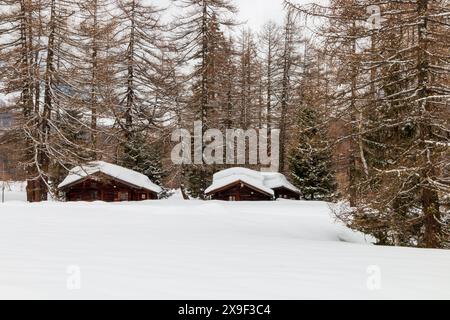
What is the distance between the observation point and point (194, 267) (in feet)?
14.2

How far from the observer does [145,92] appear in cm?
2666

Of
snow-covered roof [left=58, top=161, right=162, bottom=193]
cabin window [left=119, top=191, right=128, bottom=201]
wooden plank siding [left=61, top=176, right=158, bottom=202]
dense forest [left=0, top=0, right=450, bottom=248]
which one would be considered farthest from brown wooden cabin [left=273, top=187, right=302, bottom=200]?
cabin window [left=119, top=191, right=128, bottom=201]

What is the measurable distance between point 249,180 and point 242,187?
914 millimetres

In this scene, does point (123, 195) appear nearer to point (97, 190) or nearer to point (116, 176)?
point (97, 190)

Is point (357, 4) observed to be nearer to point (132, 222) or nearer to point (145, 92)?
point (132, 222)

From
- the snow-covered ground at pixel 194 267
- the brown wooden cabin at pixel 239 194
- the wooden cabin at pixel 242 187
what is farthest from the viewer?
the brown wooden cabin at pixel 239 194

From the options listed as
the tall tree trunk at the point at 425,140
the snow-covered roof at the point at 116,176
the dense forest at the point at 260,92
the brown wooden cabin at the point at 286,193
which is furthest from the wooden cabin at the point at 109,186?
the tall tree trunk at the point at 425,140

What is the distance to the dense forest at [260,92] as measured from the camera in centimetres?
771

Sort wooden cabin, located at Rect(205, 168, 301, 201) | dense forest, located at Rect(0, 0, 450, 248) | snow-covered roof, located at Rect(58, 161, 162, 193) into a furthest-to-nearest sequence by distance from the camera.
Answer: wooden cabin, located at Rect(205, 168, 301, 201), snow-covered roof, located at Rect(58, 161, 162, 193), dense forest, located at Rect(0, 0, 450, 248)

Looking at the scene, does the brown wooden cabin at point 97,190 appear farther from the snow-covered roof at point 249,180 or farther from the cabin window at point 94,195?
the snow-covered roof at point 249,180

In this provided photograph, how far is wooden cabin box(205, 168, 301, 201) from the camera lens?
25.9 meters

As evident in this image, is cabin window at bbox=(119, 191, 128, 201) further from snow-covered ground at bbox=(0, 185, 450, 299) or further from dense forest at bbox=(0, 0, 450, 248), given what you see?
snow-covered ground at bbox=(0, 185, 450, 299)

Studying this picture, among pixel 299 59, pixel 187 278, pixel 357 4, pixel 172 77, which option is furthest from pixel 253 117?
pixel 187 278

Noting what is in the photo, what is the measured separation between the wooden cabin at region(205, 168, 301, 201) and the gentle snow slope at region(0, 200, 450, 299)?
18283 millimetres
